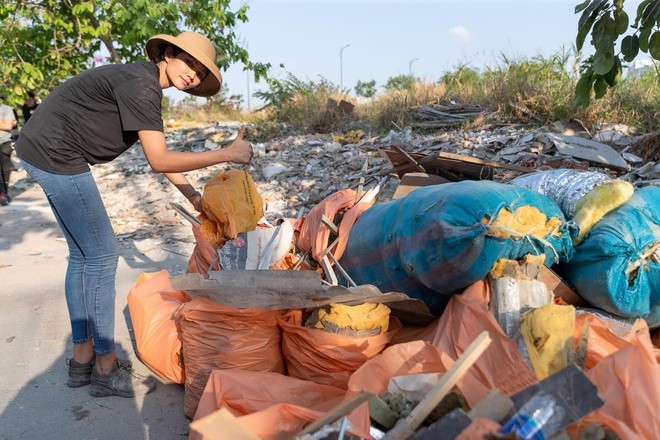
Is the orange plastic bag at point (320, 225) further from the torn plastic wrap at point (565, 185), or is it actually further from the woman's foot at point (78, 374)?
the woman's foot at point (78, 374)

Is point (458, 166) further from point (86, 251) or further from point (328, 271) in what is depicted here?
point (86, 251)

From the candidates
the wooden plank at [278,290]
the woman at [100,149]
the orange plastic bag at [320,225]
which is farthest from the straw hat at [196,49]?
the wooden plank at [278,290]

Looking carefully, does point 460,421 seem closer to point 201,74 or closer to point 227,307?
point 227,307

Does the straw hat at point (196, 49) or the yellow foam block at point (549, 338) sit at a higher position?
the straw hat at point (196, 49)

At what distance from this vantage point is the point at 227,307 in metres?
2.36

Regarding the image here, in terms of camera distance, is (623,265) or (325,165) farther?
(325,165)

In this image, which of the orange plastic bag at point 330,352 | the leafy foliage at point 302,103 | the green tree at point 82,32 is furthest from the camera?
the leafy foliage at point 302,103

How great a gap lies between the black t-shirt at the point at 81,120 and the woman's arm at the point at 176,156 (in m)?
0.06

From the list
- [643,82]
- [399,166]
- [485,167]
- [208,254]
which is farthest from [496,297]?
[643,82]

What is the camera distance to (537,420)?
1291mm

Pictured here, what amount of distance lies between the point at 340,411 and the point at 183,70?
5.54 ft

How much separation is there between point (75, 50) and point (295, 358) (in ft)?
29.5

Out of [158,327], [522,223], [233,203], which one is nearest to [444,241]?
[522,223]

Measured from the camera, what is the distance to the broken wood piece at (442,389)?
1416 millimetres
